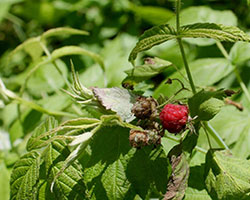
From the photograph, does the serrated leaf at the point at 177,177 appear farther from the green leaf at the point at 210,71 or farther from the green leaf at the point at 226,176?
the green leaf at the point at 210,71

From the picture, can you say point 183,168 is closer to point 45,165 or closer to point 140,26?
point 45,165

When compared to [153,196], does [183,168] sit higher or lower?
higher

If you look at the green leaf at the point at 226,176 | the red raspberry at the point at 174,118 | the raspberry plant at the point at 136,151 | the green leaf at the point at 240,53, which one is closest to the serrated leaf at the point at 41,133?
the raspberry plant at the point at 136,151

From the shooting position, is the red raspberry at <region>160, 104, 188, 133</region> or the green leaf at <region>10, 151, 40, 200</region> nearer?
the red raspberry at <region>160, 104, 188, 133</region>

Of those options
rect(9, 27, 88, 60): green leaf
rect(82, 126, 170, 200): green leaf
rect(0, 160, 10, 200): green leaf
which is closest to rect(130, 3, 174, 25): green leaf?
rect(9, 27, 88, 60): green leaf

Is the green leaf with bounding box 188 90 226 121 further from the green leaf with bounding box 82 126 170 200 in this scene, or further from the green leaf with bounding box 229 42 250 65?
the green leaf with bounding box 229 42 250 65

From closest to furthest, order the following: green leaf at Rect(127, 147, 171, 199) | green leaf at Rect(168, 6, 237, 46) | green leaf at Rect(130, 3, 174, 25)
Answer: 1. green leaf at Rect(127, 147, 171, 199)
2. green leaf at Rect(168, 6, 237, 46)
3. green leaf at Rect(130, 3, 174, 25)

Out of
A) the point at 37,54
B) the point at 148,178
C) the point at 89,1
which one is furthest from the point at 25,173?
the point at 89,1
